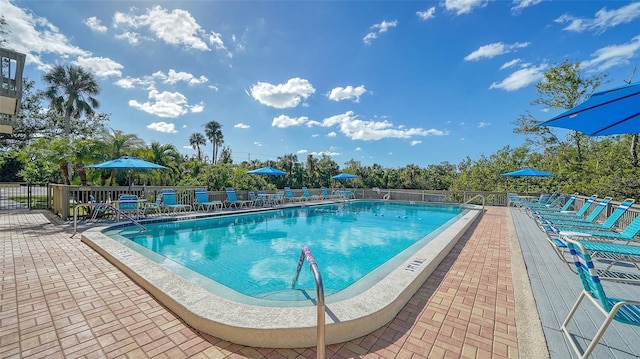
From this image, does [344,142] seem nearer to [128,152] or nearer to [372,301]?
[128,152]

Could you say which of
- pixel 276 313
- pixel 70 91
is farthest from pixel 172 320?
pixel 70 91

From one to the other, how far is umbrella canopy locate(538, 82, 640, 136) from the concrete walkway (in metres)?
2.29

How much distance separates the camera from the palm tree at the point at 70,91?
1748cm

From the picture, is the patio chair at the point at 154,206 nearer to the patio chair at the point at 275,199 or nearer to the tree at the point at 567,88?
the patio chair at the point at 275,199

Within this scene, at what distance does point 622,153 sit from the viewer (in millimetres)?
12539

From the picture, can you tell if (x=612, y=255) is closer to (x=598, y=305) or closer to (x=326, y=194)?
(x=598, y=305)

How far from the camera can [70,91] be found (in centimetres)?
1784

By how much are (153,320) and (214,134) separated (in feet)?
137

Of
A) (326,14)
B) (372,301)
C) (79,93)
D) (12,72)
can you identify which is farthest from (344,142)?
(372,301)

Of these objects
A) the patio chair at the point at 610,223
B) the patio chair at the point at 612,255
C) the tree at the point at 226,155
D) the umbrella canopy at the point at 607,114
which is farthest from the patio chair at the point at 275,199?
the tree at the point at 226,155

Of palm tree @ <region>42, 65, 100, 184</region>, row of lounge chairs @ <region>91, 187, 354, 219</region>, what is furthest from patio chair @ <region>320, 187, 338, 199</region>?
palm tree @ <region>42, 65, 100, 184</region>

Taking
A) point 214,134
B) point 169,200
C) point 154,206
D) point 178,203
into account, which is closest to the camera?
point 154,206

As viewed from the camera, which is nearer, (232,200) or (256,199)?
(232,200)

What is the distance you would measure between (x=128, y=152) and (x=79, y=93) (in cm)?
1074
